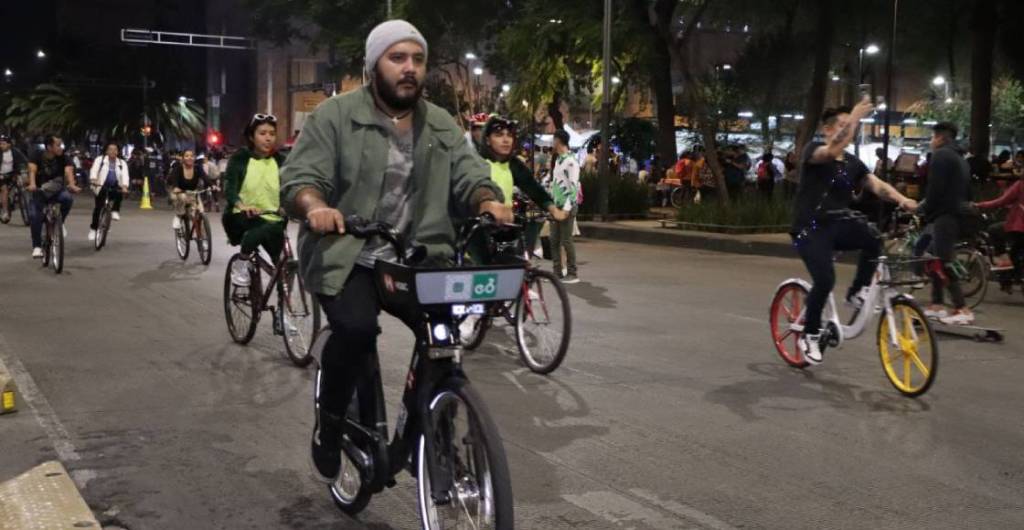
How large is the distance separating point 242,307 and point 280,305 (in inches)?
34.0

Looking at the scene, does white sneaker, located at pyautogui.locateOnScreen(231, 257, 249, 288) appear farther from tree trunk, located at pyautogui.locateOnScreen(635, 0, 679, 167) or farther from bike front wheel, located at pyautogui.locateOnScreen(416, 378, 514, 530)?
tree trunk, located at pyautogui.locateOnScreen(635, 0, 679, 167)

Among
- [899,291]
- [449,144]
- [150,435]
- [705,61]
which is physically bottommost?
[150,435]

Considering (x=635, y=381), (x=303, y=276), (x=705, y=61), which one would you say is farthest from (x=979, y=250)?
(x=705, y=61)

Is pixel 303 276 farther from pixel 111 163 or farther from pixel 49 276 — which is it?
pixel 111 163

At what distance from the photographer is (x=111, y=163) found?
64.0 feet

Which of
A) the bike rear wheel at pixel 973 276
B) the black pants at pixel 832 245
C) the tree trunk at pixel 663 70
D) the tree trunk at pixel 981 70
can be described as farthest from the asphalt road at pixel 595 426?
the tree trunk at pixel 981 70

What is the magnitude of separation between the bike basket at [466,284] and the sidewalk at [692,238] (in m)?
16.0

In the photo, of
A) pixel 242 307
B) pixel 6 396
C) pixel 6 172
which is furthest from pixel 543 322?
pixel 6 172

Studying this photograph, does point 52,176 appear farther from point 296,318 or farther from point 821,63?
point 821,63

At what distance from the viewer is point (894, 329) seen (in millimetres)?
7977

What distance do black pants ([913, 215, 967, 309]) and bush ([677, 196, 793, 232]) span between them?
1054cm

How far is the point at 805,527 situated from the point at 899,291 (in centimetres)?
347

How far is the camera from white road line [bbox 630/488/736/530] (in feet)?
16.9

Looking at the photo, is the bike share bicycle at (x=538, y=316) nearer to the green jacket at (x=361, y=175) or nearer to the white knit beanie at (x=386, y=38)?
the green jacket at (x=361, y=175)
